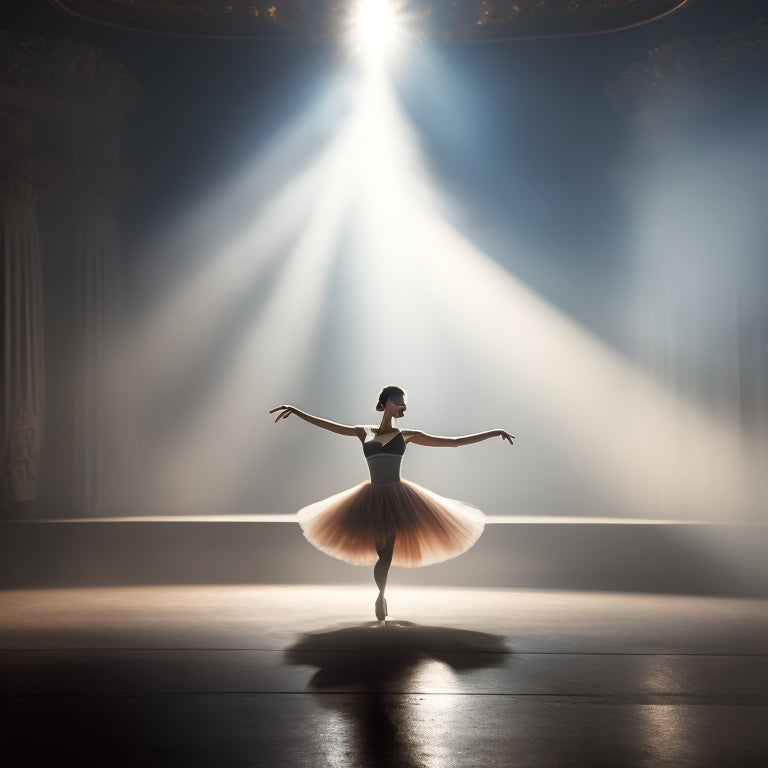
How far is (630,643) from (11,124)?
8247 mm

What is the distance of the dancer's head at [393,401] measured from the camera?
20.1 feet

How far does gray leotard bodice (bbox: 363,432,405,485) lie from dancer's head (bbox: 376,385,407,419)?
16 centimetres

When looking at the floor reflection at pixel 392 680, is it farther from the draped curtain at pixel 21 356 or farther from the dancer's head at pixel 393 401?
the draped curtain at pixel 21 356

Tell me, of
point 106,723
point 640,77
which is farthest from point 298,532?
point 640,77

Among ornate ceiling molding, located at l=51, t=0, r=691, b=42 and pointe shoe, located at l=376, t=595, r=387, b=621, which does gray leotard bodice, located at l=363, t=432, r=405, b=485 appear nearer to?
pointe shoe, located at l=376, t=595, r=387, b=621

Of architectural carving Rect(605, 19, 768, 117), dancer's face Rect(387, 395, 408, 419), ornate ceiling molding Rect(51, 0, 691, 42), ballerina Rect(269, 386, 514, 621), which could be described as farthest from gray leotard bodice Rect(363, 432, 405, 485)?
ornate ceiling molding Rect(51, 0, 691, 42)

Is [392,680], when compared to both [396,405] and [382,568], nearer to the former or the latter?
[382,568]

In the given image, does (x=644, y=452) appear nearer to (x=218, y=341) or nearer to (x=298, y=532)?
(x=298, y=532)

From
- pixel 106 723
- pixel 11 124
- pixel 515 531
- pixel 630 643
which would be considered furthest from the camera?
pixel 11 124

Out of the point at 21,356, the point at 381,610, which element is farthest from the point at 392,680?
the point at 21,356

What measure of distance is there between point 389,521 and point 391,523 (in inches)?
0.7

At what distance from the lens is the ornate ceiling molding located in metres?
11.1

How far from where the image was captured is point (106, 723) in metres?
3.26

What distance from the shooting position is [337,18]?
1118 cm
